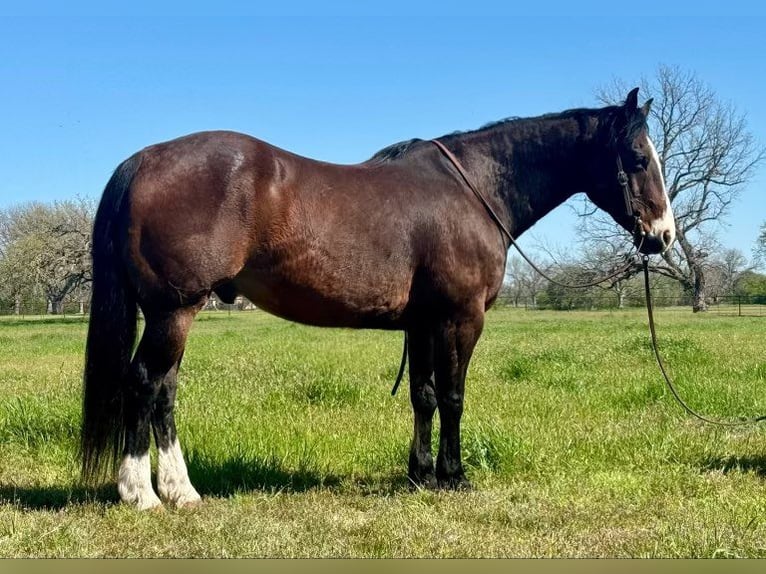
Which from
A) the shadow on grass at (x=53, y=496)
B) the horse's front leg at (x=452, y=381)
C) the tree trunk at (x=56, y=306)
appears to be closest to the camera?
the shadow on grass at (x=53, y=496)

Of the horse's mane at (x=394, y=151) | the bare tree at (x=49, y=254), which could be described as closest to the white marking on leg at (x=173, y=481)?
the horse's mane at (x=394, y=151)

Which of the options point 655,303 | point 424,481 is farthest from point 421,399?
point 655,303

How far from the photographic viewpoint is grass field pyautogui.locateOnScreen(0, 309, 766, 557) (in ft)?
11.2

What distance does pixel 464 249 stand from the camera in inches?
172

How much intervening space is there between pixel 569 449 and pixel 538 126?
96.0 inches

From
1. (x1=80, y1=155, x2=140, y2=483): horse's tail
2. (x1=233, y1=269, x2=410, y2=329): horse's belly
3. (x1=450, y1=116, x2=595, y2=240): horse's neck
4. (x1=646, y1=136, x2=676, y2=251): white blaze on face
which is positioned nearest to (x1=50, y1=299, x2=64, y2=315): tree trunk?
(x1=80, y1=155, x2=140, y2=483): horse's tail

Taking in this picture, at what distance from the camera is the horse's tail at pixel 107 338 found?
4.00 metres

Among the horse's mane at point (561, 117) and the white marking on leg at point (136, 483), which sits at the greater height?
the horse's mane at point (561, 117)

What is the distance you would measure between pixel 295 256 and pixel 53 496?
2.20 metres

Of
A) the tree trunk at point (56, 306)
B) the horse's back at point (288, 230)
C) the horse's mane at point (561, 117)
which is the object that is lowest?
the tree trunk at point (56, 306)

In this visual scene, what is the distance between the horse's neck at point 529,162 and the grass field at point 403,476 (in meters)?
1.74

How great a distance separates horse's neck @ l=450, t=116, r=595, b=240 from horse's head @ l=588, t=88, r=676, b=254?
220 millimetres

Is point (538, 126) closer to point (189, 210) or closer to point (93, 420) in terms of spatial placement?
point (189, 210)

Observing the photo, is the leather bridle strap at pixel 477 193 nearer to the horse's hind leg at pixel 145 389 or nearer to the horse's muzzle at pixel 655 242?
the horse's muzzle at pixel 655 242
